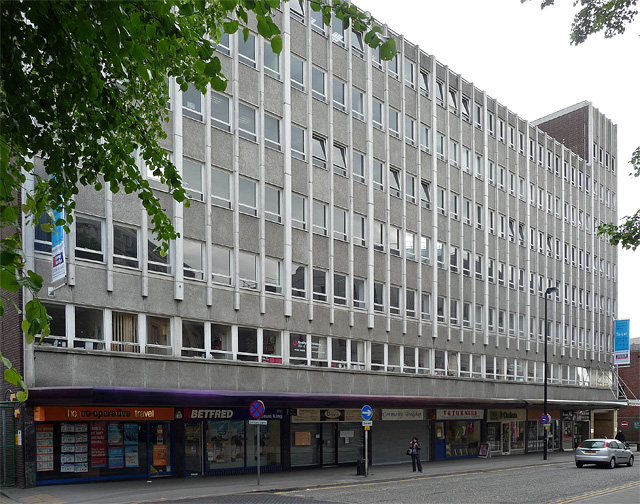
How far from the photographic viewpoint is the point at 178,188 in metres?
10.2

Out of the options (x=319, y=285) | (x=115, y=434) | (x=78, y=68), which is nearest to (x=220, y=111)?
(x=319, y=285)

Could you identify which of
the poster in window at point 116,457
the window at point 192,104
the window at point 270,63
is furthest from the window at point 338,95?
the poster in window at point 116,457

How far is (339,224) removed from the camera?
34188 mm

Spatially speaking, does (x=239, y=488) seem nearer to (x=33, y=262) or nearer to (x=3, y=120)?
(x=33, y=262)

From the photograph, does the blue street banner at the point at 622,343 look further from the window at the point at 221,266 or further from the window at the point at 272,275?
the window at the point at 221,266

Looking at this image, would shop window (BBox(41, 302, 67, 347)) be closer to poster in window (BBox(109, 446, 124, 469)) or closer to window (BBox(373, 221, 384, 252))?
poster in window (BBox(109, 446, 124, 469))

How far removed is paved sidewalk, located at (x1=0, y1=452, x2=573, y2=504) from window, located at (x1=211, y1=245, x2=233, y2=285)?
704 centimetres

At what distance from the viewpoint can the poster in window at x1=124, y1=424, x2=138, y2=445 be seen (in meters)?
25.1

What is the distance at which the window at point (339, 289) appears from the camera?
3347 cm

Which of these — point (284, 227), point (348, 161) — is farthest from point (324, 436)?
point (348, 161)

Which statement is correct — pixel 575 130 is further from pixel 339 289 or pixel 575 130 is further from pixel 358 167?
pixel 339 289

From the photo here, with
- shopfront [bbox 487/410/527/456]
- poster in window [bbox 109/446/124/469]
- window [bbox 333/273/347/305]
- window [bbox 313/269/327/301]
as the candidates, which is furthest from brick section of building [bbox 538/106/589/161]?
poster in window [bbox 109/446/124/469]

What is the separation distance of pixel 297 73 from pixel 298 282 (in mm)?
8864

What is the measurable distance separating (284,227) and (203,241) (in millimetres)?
4405
